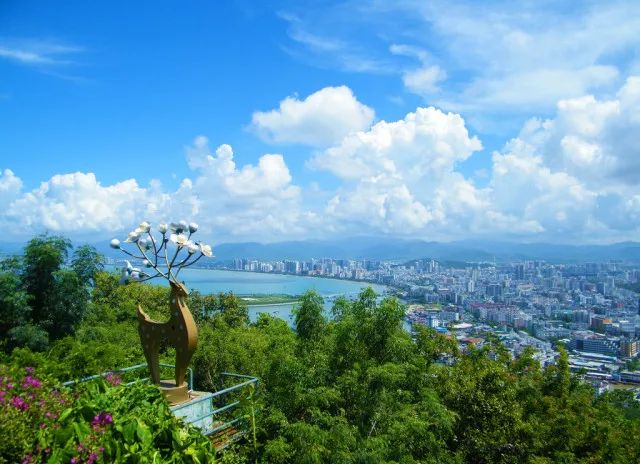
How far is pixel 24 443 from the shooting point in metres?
2.88

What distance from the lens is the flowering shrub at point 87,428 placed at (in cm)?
288

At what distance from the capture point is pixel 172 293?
6.05m

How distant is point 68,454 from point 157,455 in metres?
0.50

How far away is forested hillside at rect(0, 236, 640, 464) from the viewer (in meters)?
3.20

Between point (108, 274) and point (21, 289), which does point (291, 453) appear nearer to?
point (21, 289)

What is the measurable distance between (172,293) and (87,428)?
3134 millimetres

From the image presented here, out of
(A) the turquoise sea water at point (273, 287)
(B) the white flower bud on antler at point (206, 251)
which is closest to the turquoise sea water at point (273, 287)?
(A) the turquoise sea water at point (273, 287)

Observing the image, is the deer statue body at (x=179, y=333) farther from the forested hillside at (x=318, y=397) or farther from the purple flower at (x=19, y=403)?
the purple flower at (x=19, y=403)

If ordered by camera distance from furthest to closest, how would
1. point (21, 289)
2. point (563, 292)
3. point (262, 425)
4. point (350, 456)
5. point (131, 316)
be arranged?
point (563, 292) → point (131, 316) → point (21, 289) → point (262, 425) → point (350, 456)

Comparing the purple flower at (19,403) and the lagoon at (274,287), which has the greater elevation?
the purple flower at (19,403)

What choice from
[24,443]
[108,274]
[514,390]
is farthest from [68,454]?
[108,274]

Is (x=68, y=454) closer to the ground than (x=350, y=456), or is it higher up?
higher up

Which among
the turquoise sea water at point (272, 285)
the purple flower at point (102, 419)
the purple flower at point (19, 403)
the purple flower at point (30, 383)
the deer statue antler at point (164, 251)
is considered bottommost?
the turquoise sea water at point (272, 285)

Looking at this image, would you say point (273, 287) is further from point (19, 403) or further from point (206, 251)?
point (19, 403)
